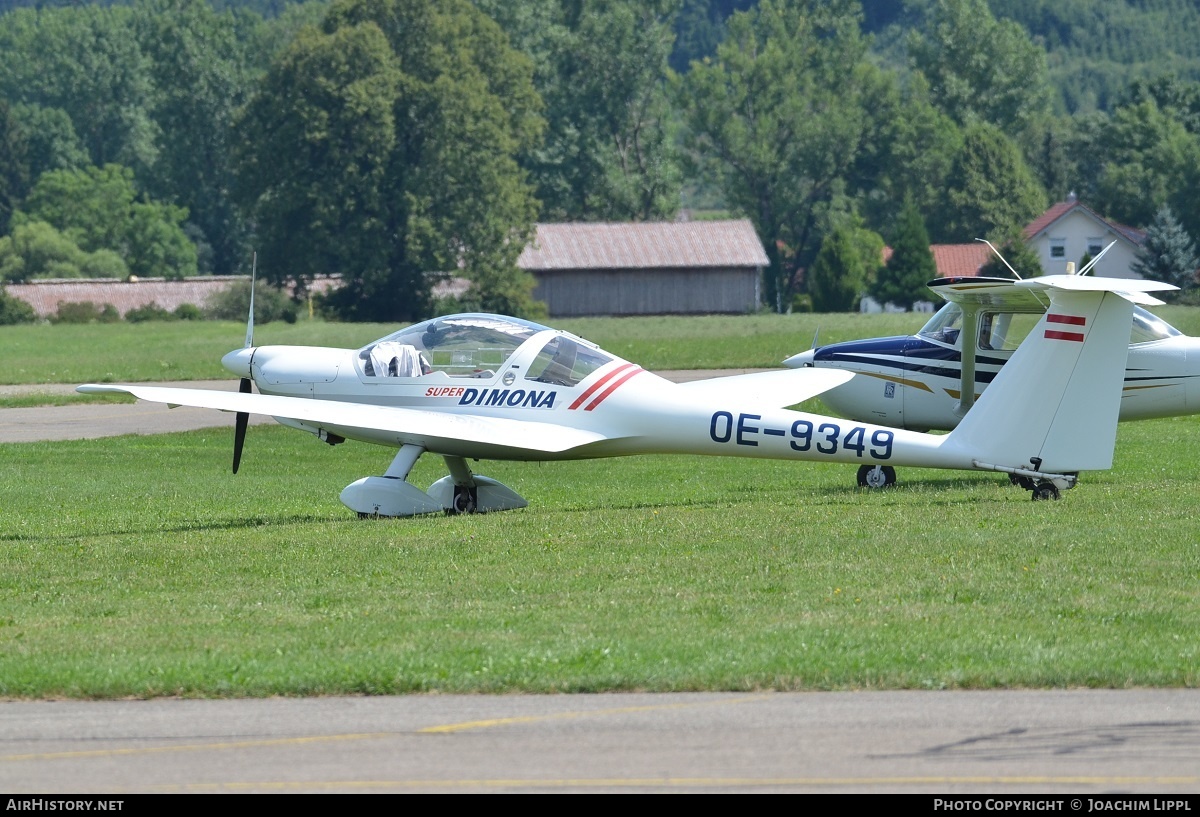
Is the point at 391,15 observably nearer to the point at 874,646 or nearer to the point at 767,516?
the point at 767,516

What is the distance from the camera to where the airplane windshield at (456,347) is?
53.9 ft

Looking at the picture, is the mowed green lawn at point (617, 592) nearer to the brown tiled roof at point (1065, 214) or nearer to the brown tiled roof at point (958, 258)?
the brown tiled roof at point (958, 258)

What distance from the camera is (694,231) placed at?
91.8 metres

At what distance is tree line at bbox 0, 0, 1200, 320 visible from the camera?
77625 mm

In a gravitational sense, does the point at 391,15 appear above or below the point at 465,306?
above

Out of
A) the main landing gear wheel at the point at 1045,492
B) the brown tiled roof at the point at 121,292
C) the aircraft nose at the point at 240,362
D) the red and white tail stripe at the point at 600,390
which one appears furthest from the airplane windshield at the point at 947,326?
the brown tiled roof at the point at 121,292

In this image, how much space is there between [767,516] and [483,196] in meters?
64.2

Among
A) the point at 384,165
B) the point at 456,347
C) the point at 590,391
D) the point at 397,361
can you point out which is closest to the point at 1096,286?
the point at 590,391

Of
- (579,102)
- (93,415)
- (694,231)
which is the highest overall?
(579,102)

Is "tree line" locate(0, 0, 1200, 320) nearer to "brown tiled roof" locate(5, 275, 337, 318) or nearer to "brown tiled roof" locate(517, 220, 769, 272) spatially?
"brown tiled roof" locate(517, 220, 769, 272)

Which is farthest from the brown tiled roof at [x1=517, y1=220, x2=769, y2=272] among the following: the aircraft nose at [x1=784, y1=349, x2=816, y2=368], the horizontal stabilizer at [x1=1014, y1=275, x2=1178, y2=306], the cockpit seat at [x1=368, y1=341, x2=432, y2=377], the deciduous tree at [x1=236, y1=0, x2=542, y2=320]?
the horizontal stabilizer at [x1=1014, y1=275, x2=1178, y2=306]

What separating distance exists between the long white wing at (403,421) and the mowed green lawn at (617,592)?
0.77m

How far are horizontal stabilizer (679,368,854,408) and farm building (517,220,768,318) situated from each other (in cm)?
6925
